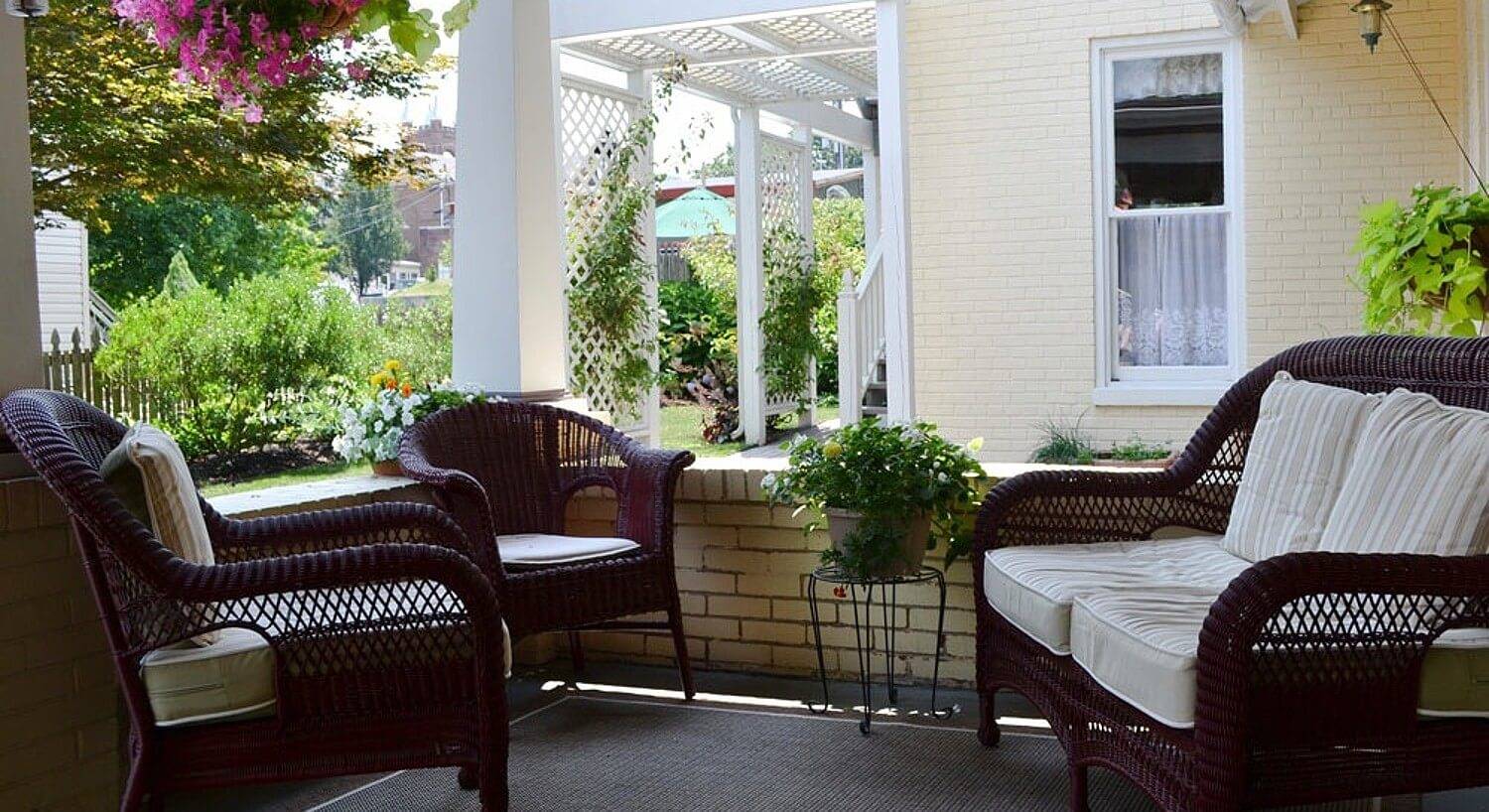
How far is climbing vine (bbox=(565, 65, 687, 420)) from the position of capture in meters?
7.60

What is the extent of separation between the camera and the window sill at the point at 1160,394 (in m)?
7.48

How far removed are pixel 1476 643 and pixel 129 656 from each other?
2487 millimetres

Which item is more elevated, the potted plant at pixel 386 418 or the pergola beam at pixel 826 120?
the pergola beam at pixel 826 120

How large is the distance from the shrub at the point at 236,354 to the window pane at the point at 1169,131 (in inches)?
246

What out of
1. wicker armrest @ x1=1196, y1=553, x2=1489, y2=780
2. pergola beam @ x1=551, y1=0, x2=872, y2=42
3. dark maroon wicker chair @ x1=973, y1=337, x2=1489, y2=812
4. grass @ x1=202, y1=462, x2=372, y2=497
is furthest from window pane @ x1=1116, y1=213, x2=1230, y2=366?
grass @ x1=202, y1=462, x2=372, y2=497

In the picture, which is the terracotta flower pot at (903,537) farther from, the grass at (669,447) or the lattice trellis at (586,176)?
the grass at (669,447)

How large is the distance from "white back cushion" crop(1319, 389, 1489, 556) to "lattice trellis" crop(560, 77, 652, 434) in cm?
487

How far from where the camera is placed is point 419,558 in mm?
2797

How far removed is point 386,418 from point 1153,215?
4.72 m

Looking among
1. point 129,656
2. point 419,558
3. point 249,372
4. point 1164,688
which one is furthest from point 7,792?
point 249,372

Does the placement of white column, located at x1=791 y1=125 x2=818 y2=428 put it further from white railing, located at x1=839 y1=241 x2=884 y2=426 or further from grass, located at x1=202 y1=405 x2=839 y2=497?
white railing, located at x1=839 y1=241 x2=884 y2=426

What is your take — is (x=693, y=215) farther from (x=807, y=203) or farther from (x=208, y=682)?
(x=208, y=682)

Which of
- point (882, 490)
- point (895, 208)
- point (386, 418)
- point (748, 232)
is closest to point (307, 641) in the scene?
point (882, 490)

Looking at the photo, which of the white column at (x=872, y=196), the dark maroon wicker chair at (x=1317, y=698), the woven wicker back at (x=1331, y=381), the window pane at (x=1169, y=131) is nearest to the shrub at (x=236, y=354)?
the white column at (x=872, y=196)
